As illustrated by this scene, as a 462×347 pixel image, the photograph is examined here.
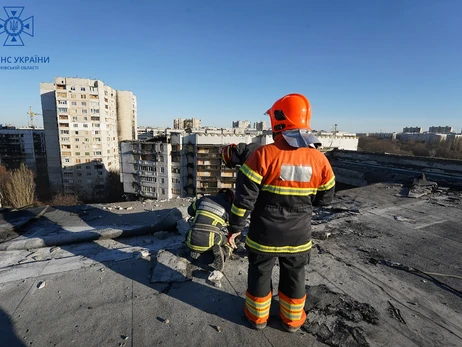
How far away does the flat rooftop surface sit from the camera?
1.77 meters

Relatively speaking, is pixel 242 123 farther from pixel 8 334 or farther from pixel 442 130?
pixel 442 130

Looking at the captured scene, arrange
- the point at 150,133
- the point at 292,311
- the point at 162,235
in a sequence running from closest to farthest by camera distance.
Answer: the point at 292,311 → the point at 162,235 → the point at 150,133

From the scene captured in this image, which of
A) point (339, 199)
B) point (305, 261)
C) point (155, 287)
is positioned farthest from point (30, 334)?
point (339, 199)

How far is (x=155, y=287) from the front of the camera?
2.30 metres

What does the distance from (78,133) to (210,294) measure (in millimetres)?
47250

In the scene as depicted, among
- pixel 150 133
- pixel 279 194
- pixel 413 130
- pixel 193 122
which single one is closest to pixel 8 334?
pixel 279 194

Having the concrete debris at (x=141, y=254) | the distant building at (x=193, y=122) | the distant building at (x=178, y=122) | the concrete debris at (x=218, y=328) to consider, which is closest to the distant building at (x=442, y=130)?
the distant building at (x=193, y=122)

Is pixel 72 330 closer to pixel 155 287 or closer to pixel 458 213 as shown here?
pixel 155 287

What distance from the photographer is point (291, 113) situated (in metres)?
1.82

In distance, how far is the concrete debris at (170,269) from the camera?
7.94 feet

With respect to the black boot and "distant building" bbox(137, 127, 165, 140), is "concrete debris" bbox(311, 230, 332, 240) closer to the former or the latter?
the black boot

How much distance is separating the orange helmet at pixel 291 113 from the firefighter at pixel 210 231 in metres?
1.26

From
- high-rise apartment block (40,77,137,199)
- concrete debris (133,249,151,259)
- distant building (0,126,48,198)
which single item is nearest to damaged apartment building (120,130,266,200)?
high-rise apartment block (40,77,137,199)

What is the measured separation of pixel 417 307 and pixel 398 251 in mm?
1223
